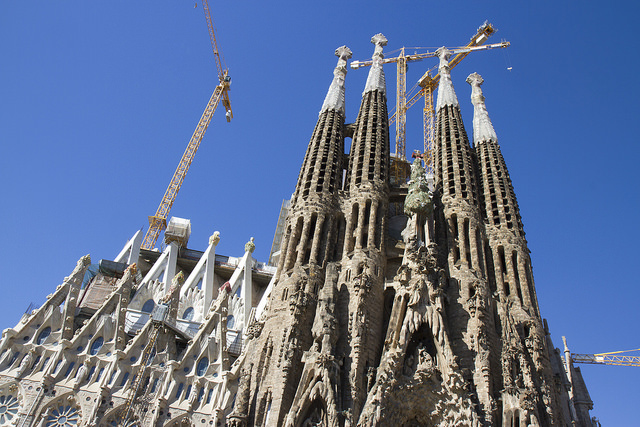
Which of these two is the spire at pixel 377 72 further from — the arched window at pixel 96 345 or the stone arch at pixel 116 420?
the stone arch at pixel 116 420

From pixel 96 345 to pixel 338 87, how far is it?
24.6 m

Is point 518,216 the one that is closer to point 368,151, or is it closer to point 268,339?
point 368,151

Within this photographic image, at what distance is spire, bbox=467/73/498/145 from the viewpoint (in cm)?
3794

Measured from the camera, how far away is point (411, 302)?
25.5 m

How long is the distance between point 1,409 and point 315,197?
2003 centimetres

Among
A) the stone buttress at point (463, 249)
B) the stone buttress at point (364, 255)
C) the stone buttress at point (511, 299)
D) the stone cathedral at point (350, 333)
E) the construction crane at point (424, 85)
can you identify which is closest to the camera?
the stone cathedral at point (350, 333)

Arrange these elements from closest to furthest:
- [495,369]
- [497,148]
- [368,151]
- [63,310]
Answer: [495,369] < [63,310] < [368,151] < [497,148]

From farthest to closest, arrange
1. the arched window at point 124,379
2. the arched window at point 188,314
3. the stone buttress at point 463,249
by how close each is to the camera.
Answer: the arched window at point 188,314
the arched window at point 124,379
the stone buttress at point 463,249

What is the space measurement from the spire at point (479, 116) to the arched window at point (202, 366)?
24.2 meters

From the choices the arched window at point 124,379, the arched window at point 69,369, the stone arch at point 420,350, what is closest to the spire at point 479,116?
the stone arch at point 420,350

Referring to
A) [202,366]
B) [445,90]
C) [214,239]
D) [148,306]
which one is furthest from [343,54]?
[202,366]

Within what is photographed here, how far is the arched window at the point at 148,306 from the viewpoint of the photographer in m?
37.4

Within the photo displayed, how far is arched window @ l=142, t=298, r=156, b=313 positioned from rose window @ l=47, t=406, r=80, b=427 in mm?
11054

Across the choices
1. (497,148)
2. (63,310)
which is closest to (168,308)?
(63,310)
